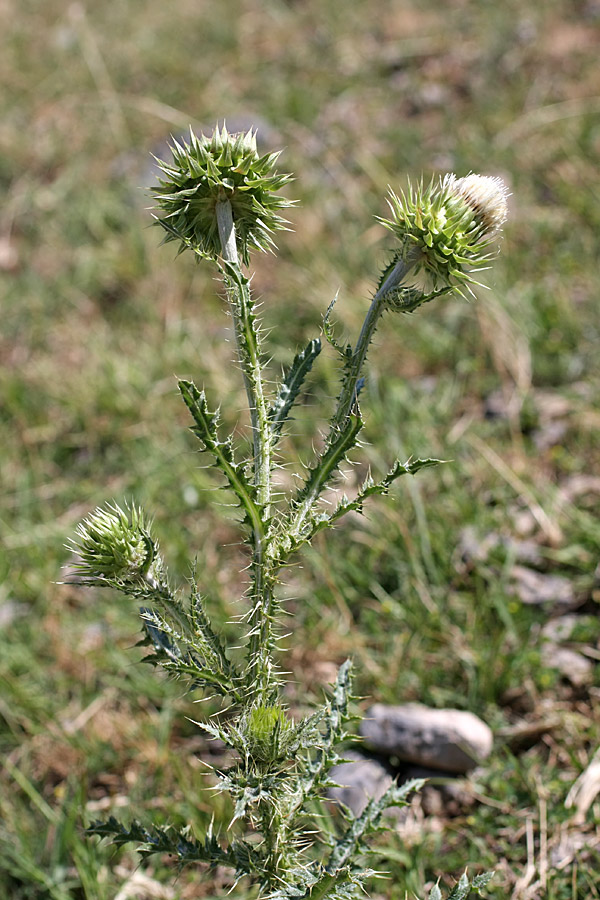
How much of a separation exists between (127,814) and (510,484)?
1.96 m

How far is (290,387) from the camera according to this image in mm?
1760

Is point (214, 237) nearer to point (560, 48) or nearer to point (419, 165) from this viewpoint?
point (419, 165)

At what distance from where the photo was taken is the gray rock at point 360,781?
8.47 ft

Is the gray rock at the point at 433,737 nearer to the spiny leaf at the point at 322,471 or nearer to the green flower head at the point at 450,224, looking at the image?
the spiny leaf at the point at 322,471

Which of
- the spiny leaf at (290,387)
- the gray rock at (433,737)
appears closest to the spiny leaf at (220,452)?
the spiny leaf at (290,387)

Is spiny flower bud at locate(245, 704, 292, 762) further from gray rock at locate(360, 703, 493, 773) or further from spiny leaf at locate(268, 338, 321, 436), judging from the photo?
gray rock at locate(360, 703, 493, 773)

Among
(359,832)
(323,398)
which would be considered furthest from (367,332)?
(323,398)

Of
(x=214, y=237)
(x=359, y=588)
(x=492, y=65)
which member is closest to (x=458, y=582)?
(x=359, y=588)

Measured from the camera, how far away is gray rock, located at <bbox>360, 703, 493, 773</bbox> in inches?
103

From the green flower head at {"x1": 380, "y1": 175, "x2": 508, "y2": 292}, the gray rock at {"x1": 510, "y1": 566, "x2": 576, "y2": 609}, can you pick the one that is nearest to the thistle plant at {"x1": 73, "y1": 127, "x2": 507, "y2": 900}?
the green flower head at {"x1": 380, "y1": 175, "x2": 508, "y2": 292}

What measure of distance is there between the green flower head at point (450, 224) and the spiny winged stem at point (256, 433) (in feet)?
1.01

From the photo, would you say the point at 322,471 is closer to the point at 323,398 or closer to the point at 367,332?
the point at 367,332

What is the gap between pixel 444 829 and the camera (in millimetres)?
2539

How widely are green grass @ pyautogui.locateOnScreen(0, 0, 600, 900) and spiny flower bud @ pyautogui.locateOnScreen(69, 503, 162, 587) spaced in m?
1.02
